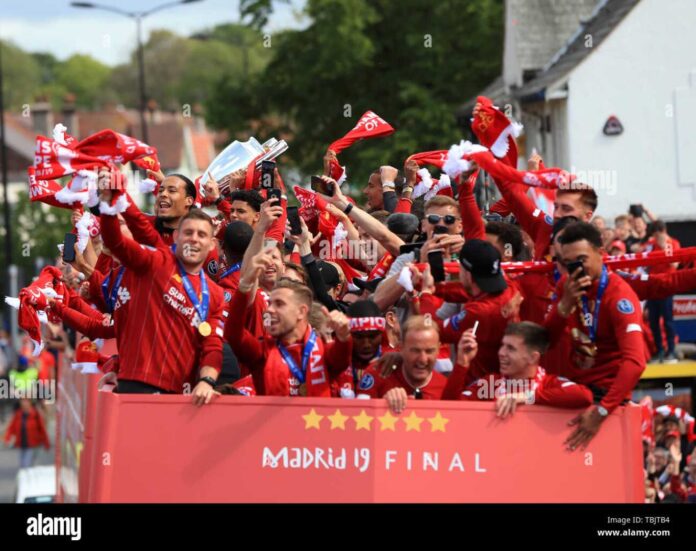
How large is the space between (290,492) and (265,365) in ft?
2.69

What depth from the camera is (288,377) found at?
27.7ft

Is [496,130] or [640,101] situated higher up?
[640,101]

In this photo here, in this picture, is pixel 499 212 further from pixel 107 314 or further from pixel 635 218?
pixel 635 218

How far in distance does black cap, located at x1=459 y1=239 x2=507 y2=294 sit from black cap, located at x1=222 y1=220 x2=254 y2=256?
200cm

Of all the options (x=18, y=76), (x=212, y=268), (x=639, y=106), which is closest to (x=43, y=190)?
(x=212, y=268)

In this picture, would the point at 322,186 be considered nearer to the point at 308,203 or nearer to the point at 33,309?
the point at 308,203

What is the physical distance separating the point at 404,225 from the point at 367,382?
7.60 feet

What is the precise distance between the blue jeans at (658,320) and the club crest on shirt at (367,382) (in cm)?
1104

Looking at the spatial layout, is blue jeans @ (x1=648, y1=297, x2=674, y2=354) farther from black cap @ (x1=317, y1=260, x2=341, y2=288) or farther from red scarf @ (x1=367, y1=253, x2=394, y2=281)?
black cap @ (x1=317, y1=260, x2=341, y2=288)

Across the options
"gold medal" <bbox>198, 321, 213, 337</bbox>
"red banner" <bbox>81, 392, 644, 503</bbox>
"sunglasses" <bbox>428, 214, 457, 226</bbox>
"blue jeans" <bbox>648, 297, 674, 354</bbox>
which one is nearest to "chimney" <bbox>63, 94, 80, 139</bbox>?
"blue jeans" <bbox>648, 297, 674, 354</bbox>

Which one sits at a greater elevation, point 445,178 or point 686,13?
point 686,13

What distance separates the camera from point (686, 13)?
107 ft
